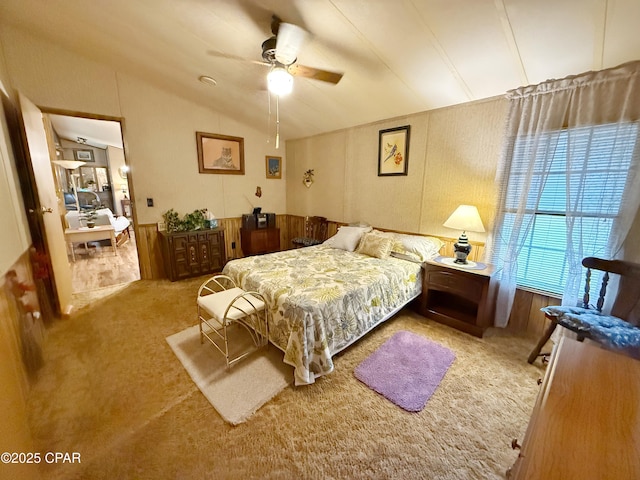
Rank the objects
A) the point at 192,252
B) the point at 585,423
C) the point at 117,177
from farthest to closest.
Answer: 1. the point at 117,177
2. the point at 192,252
3. the point at 585,423

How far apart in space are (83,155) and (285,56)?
361 inches

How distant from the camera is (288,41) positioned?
200 centimetres

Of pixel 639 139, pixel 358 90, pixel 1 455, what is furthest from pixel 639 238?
pixel 1 455

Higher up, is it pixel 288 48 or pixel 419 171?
pixel 288 48

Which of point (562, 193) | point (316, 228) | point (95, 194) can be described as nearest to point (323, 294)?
point (562, 193)

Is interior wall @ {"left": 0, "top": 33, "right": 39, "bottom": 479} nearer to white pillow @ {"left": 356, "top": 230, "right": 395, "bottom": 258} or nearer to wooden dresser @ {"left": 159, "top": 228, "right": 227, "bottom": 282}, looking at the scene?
wooden dresser @ {"left": 159, "top": 228, "right": 227, "bottom": 282}

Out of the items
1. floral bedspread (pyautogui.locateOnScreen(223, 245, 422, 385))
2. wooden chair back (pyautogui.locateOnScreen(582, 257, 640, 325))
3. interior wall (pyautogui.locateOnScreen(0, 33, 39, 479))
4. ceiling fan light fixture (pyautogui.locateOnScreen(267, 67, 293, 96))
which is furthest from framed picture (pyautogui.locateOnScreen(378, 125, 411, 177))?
interior wall (pyautogui.locateOnScreen(0, 33, 39, 479))

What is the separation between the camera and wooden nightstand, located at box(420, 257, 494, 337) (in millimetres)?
2414

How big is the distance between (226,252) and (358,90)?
10.8ft

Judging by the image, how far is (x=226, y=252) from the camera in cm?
448

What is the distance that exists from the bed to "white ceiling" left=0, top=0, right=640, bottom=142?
169 cm

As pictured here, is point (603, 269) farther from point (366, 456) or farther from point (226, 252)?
point (226, 252)

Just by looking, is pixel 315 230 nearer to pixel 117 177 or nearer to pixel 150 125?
pixel 150 125

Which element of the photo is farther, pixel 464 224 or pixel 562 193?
pixel 464 224
